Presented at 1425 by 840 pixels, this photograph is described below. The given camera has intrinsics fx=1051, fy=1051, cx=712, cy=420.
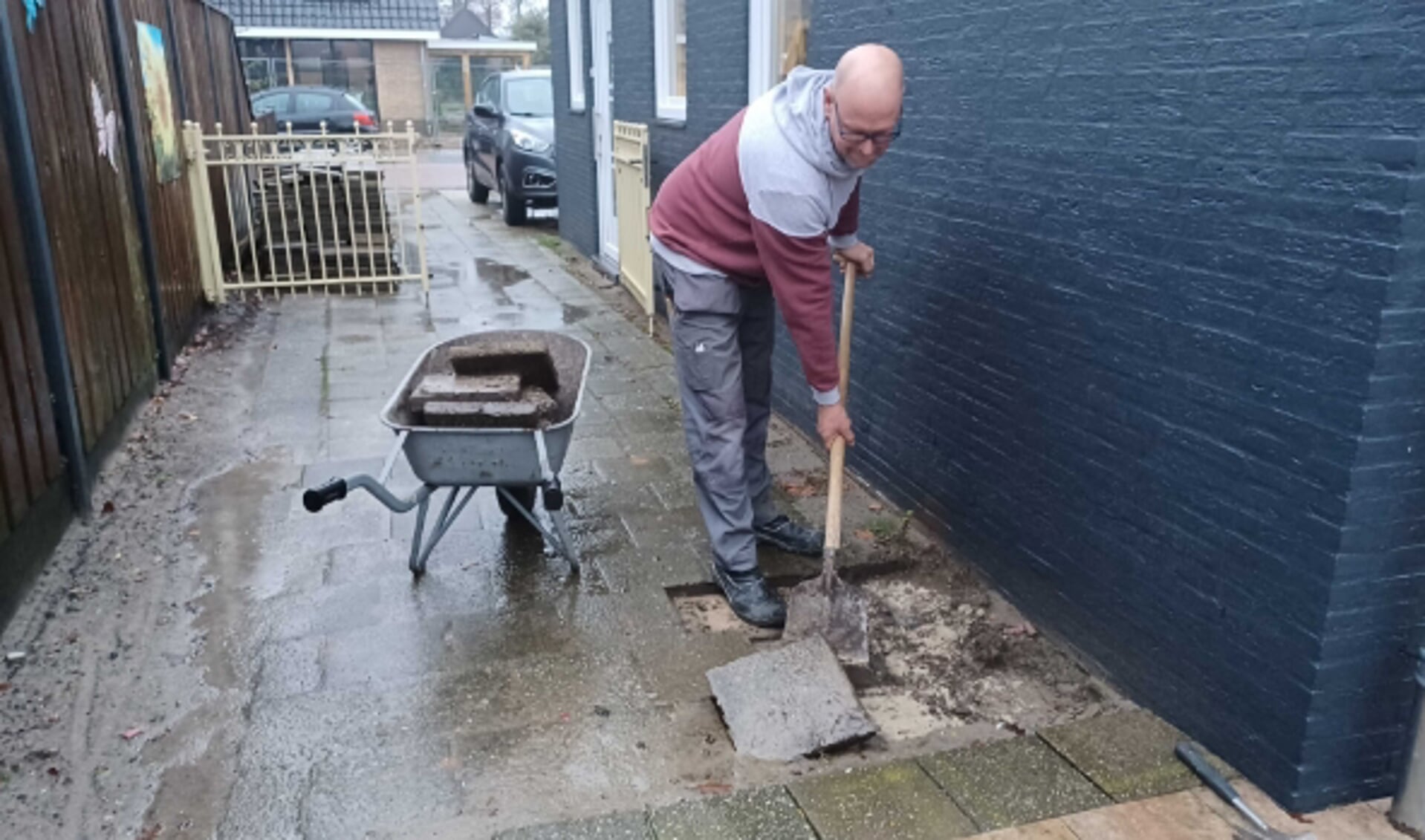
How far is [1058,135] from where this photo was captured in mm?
3074

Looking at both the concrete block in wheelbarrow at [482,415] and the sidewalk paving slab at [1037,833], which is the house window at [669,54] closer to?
the concrete block in wheelbarrow at [482,415]

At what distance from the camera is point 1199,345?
259 centimetres

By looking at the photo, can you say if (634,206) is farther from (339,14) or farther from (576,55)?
(339,14)

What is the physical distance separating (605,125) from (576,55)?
1.29 meters

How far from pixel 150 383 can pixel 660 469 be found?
3.05 meters

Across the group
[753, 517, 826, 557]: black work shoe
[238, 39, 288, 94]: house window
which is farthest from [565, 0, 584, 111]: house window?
[238, 39, 288, 94]: house window

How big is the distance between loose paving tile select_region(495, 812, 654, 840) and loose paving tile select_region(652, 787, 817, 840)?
36 millimetres

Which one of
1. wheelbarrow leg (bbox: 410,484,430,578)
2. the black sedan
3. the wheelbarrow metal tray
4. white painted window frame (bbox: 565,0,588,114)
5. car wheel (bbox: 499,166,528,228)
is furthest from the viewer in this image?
the black sedan

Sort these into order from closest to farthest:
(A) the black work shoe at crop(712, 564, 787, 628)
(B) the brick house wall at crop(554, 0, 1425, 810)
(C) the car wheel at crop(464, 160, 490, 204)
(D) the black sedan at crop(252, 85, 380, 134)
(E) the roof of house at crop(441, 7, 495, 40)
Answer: (B) the brick house wall at crop(554, 0, 1425, 810)
(A) the black work shoe at crop(712, 564, 787, 628)
(C) the car wheel at crop(464, 160, 490, 204)
(D) the black sedan at crop(252, 85, 380, 134)
(E) the roof of house at crop(441, 7, 495, 40)

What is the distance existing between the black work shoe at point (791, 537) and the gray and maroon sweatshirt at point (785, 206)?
867 millimetres

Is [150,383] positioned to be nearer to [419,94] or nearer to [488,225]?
[488,225]

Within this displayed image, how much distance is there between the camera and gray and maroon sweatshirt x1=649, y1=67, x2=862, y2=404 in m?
3.01

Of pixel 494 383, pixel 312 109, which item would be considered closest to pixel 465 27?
pixel 312 109

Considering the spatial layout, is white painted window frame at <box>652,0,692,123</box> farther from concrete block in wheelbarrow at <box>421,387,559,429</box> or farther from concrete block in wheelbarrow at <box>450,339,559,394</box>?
concrete block in wheelbarrow at <box>421,387,559,429</box>
